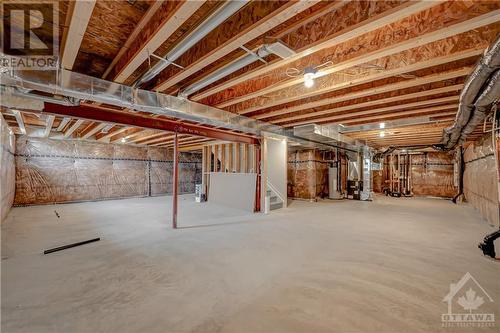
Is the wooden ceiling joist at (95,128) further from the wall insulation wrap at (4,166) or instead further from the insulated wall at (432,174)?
the insulated wall at (432,174)

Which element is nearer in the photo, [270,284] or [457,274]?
[270,284]

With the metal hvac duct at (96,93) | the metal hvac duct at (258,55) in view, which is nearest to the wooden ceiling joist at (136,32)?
the metal hvac duct at (96,93)

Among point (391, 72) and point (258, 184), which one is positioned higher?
point (391, 72)

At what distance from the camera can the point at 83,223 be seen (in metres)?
4.19

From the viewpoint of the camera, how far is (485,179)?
474 centimetres

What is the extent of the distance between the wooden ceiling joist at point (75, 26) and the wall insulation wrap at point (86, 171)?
6029 millimetres

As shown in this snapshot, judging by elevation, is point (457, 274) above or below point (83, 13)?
below

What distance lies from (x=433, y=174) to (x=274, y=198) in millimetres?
7839

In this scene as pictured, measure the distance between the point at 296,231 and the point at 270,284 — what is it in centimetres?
185

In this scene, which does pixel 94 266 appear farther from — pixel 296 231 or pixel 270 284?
pixel 296 231

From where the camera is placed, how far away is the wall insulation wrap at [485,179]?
13.6ft

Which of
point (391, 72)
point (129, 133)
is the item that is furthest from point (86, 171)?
point (391, 72)

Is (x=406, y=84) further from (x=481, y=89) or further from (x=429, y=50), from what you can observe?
(x=481, y=89)

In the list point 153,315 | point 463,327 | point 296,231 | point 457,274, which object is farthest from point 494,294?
point 153,315
